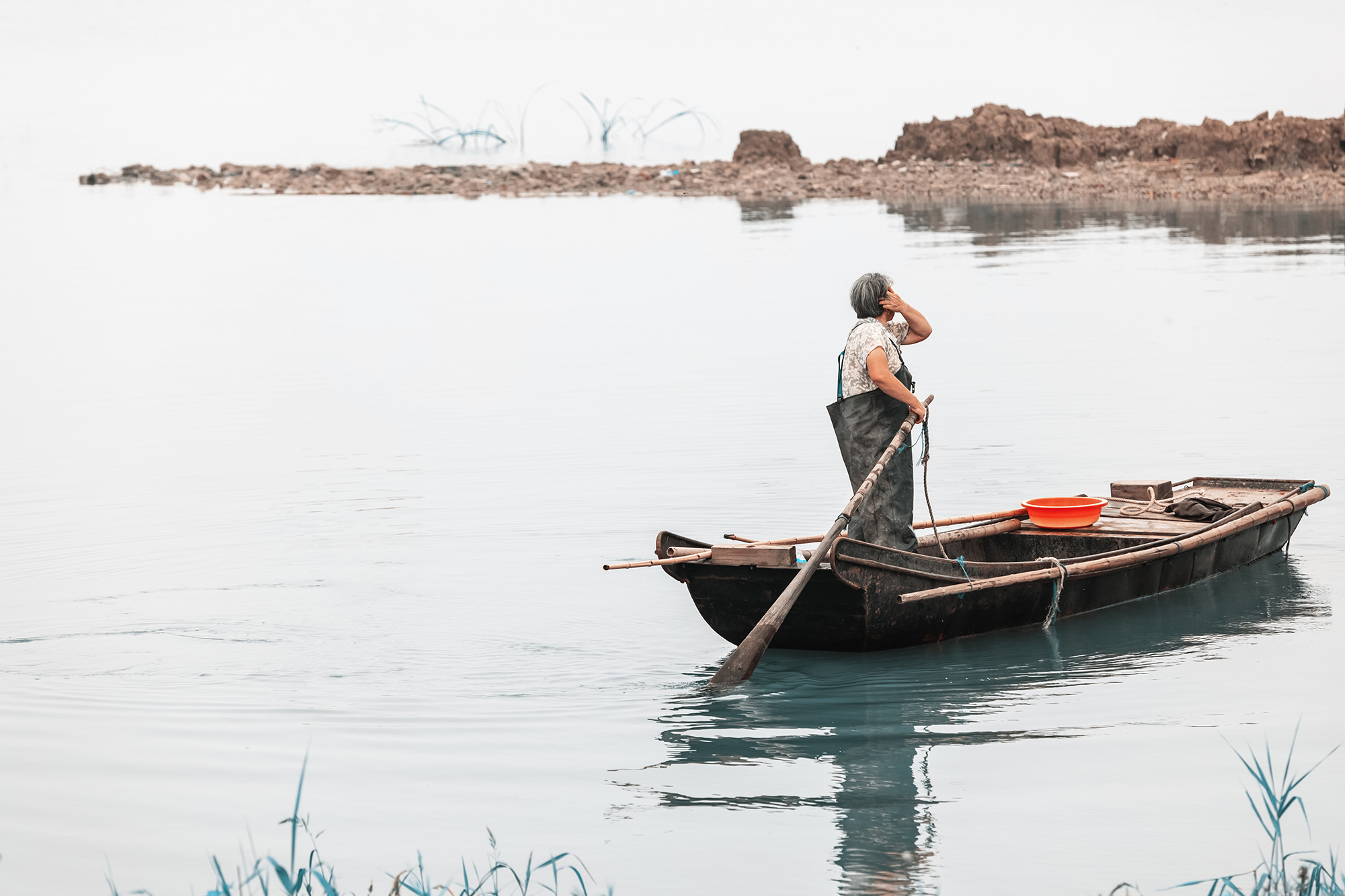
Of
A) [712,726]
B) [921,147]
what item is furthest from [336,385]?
[921,147]

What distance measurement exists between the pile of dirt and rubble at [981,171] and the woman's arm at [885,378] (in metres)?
52.4

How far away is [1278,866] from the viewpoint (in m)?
5.97

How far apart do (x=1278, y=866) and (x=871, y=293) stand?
417 centimetres

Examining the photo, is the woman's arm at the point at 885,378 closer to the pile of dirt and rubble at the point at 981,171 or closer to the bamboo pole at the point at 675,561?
the bamboo pole at the point at 675,561

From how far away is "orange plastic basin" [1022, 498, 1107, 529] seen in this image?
10.8 meters

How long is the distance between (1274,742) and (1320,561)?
4.40 metres

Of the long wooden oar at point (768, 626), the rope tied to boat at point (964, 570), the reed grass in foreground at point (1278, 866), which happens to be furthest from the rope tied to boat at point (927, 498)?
the reed grass in foreground at point (1278, 866)

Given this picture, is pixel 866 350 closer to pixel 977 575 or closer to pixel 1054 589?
pixel 977 575

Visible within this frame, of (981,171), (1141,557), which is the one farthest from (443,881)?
(981,171)

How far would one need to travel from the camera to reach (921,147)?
78.1m

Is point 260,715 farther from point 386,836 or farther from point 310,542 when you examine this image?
point 310,542

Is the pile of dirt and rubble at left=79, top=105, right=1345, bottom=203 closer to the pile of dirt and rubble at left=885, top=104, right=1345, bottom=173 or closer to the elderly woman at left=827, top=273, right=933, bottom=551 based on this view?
the pile of dirt and rubble at left=885, top=104, right=1345, bottom=173

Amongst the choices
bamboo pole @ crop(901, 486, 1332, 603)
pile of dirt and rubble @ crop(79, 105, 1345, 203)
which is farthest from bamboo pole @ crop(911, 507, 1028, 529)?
pile of dirt and rubble @ crop(79, 105, 1345, 203)

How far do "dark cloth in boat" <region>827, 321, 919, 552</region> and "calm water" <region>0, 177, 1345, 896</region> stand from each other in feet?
2.73
